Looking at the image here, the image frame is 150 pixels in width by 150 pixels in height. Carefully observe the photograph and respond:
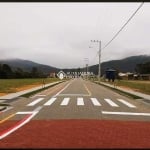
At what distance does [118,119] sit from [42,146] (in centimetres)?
685

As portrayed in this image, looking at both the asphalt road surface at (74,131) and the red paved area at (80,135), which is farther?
the asphalt road surface at (74,131)

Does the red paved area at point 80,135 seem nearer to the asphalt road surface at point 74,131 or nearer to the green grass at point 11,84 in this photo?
the asphalt road surface at point 74,131

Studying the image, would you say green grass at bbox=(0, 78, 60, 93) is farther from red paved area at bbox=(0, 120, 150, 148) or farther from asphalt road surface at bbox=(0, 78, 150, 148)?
red paved area at bbox=(0, 120, 150, 148)

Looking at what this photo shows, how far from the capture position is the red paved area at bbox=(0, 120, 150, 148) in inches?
413

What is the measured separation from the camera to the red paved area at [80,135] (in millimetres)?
10492

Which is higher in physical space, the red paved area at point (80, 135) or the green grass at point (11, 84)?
the red paved area at point (80, 135)

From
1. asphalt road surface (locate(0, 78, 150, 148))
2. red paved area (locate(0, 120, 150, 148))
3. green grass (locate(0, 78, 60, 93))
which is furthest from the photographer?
green grass (locate(0, 78, 60, 93))

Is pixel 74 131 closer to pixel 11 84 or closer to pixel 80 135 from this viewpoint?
pixel 80 135

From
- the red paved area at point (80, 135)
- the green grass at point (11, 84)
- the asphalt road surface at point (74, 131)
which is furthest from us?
the green grass at point (11, 84)

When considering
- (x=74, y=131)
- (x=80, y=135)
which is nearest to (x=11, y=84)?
(x=74, y=131)

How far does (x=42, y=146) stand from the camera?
10211 millimetres

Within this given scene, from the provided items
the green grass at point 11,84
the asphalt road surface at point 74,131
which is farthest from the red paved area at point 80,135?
the green grass at point 11,84

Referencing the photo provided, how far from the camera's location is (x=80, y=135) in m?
12.0

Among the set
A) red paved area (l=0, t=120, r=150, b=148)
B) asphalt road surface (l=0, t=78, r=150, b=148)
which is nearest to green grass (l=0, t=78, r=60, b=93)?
asphalt road surface (l=0, t=78, r=150, b=148)
